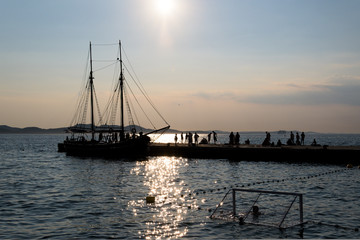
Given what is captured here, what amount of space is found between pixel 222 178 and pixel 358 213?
61.3ft

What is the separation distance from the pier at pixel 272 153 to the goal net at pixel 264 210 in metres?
26.9

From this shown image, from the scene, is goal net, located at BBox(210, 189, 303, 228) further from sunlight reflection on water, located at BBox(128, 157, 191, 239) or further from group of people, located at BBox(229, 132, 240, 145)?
group of people, located at BBox(229, 132, 240, 145)

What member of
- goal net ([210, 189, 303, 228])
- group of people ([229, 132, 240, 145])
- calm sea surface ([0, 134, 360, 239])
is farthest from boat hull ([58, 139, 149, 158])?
goal net ([210, 189, 303, 228])

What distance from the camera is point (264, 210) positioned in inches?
893

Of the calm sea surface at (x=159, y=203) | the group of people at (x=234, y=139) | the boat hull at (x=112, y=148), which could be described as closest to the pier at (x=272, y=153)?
the boat hull at (x=112, y=148)

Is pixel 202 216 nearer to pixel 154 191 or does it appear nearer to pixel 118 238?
pixel 118 238

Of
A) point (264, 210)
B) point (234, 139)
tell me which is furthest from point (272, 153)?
Result: point (264, 210)

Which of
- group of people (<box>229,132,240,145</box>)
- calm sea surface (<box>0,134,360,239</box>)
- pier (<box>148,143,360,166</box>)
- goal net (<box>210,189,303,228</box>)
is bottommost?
calm sea surface (<box>0,134,360,239</box>)

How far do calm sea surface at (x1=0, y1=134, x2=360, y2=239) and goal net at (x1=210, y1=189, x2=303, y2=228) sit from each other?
555mm

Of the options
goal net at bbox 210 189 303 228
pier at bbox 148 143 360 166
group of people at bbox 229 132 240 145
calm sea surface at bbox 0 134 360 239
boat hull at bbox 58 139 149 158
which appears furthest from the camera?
boat hull at bbox 58 139 149 158

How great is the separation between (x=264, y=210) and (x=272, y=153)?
3407 cm

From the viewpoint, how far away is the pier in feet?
168

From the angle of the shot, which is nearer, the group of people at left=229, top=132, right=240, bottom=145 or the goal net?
the goal net

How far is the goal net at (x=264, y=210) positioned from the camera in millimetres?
18811
